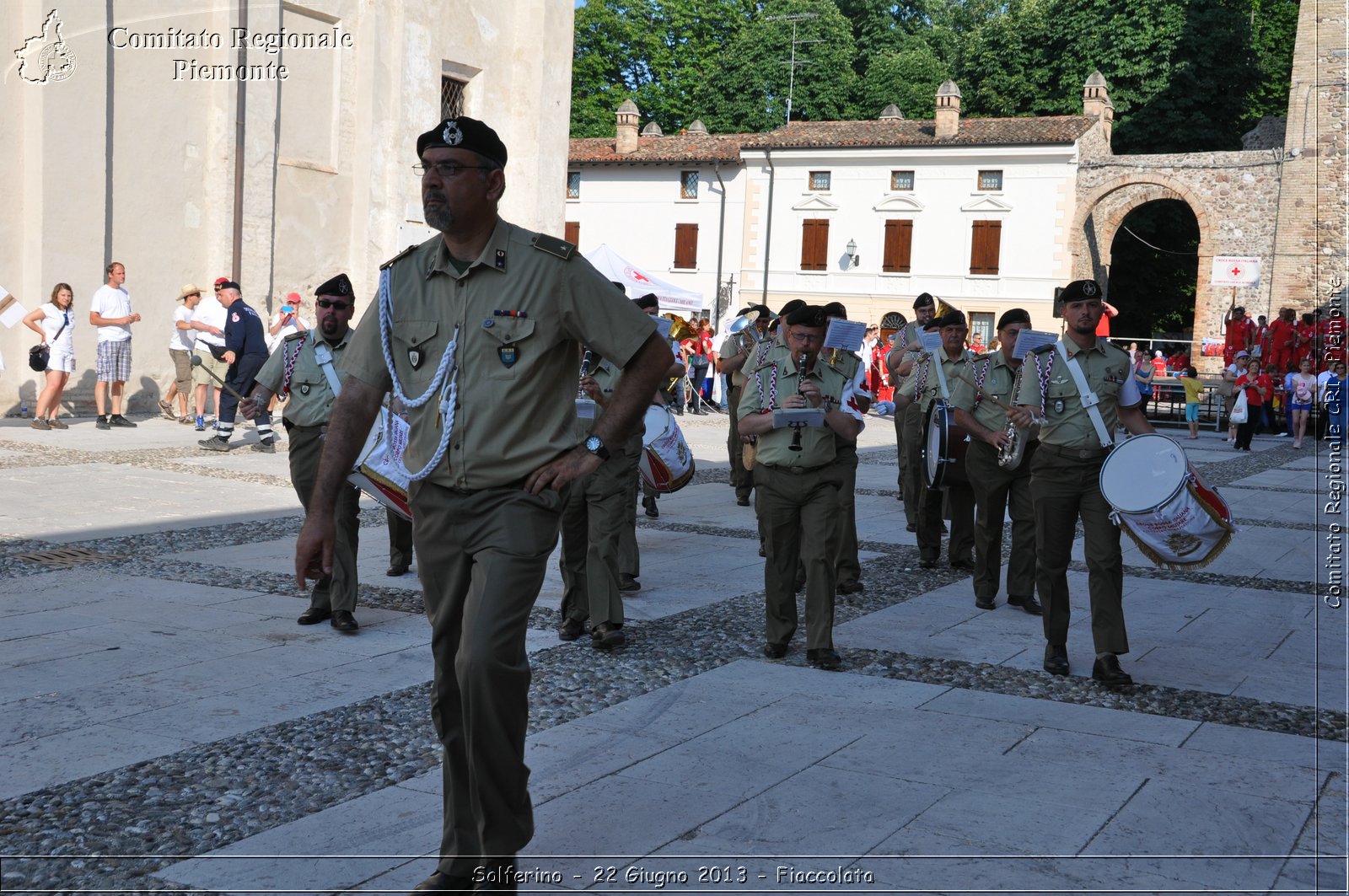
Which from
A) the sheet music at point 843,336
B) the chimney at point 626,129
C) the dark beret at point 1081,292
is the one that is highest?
the chimney at point 626,129

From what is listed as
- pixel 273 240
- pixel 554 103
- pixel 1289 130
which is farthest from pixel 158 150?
pixel 1289 130

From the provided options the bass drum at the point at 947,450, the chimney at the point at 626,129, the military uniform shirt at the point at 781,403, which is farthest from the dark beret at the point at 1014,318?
the chimney at the point at 626,129

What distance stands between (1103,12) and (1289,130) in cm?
1081

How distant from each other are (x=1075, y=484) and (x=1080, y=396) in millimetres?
438

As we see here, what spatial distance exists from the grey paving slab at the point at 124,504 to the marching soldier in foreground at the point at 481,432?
6.77 metres

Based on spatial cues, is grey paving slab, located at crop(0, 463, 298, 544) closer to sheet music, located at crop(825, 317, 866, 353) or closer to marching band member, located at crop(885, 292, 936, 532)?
marching band member, located at crop(885, 292, 936, 532)

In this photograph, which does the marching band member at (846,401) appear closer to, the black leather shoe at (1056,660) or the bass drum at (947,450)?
the black leather shoe at (1056,660)

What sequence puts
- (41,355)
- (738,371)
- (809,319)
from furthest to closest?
(41,355)
(738,371)
(809,319)

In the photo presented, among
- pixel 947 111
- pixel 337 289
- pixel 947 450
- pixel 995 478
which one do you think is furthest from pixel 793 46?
pixel 337 289

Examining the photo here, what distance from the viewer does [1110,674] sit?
21.5 ft

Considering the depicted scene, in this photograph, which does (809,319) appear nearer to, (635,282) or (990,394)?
(990,394)

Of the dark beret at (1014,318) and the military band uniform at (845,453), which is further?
the dark beret at (1014,318)

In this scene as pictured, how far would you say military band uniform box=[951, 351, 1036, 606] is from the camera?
8.63 m

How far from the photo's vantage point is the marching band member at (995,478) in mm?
8617
